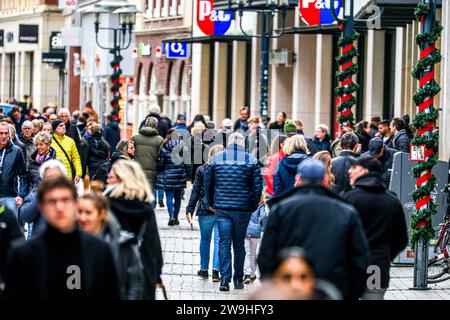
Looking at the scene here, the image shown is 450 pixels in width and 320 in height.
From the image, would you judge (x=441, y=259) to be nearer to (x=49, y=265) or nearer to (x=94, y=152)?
(x=94, y=152)

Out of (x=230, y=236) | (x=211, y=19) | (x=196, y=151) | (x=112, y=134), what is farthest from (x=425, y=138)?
(x=211, y=19)

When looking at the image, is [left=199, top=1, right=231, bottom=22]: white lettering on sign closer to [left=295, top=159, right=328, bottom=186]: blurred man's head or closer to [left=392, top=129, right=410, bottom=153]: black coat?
[left=392, top=129, right=410, bottom=153]: black coat

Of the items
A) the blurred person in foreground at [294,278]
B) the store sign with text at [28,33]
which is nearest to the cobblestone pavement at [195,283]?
the blurred person in foreground at [294,278]

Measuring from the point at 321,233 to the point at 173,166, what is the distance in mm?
15780

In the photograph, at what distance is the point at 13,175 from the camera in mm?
18391

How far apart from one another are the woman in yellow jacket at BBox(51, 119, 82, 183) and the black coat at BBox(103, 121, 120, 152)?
11923 millimetres

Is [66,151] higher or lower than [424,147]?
lower

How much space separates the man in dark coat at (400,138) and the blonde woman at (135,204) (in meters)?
12.2

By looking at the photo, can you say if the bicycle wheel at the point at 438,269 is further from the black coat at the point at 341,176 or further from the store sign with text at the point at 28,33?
the store sign with text at the point at 28,33

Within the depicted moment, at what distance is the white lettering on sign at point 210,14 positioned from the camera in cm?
4519

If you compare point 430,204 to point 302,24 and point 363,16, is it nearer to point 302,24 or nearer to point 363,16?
point 363,16

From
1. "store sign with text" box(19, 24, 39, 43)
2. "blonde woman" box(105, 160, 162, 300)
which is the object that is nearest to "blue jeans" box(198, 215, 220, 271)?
"blonde woman" box(105, 160, 162, 300)

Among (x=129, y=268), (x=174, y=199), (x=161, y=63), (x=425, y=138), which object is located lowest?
(x=174, y=199)
